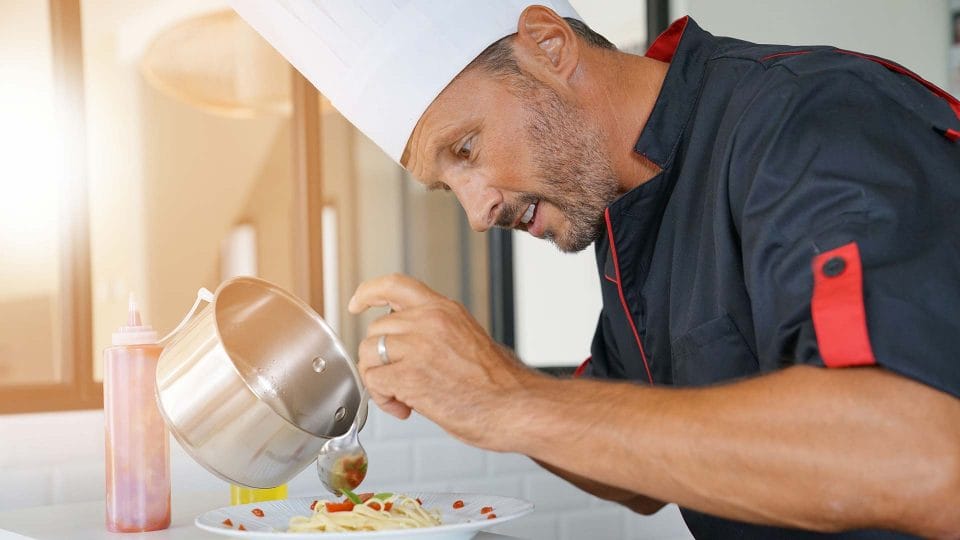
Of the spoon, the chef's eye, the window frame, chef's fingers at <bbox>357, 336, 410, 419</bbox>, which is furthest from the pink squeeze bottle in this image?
the window frame

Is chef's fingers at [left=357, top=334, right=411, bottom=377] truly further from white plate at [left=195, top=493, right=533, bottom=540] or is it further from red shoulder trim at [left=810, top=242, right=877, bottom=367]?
red shoulder trim at [left=810, top=242, right=877, bottom=367]

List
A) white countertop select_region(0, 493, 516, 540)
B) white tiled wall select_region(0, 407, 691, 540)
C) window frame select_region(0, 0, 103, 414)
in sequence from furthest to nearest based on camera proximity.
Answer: window frame select_region(0, 0, 103, 414) < white tiled wall select_region(0, 407, 691, 540) < white countertop select_region(0, 493, 516, 540)

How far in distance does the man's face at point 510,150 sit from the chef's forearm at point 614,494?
36cm

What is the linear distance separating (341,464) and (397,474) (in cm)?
86

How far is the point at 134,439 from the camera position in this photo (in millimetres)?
1411

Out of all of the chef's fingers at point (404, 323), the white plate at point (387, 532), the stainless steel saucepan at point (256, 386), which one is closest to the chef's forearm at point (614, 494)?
the white plate at point (387, 532)

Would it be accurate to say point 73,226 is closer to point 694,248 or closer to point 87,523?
point 87,523

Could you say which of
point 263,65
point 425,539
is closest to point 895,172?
point 425,539

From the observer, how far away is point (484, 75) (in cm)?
146

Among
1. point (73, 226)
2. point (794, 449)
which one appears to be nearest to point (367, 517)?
point (794, 449)

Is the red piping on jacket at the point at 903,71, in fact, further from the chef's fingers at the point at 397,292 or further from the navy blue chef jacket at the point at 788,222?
the chef's fingers at the point at 397,292

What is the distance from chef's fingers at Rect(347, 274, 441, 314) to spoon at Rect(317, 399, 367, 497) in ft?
1.05

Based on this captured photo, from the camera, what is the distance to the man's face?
1445mm

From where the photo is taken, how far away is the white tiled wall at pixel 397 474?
1.91 meters
